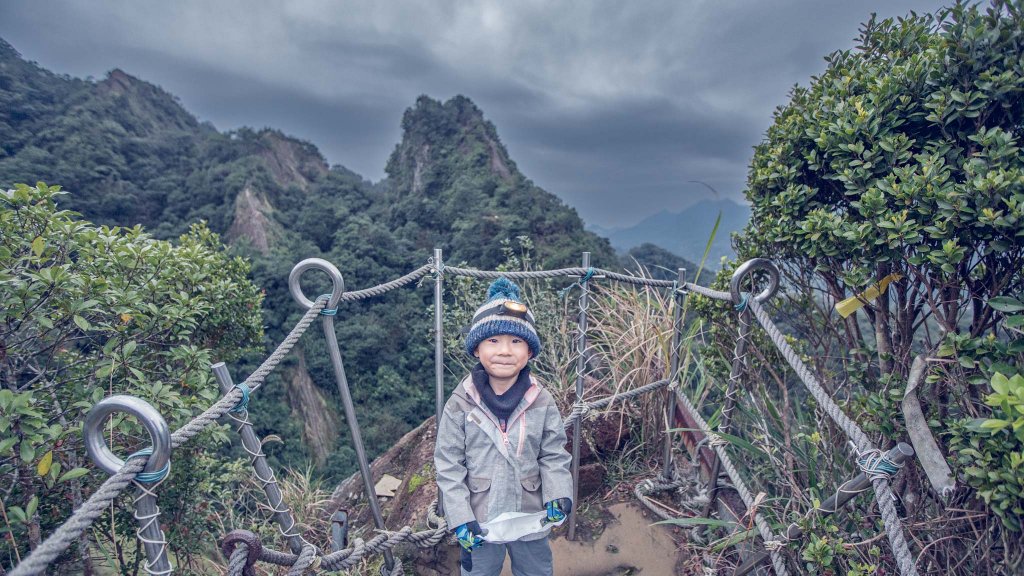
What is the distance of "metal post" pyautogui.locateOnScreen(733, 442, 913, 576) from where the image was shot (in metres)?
1.30

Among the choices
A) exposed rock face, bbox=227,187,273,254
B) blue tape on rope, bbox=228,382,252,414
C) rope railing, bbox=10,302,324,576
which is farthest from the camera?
exposed rock face, bbox=227,187,273,254

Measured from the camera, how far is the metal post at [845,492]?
1305mm

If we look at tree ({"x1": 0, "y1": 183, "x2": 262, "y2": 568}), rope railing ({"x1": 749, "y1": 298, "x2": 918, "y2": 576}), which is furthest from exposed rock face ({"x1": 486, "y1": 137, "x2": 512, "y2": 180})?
rope railing ({"x1": 749, "y1": 298, "x2": 918, "y2": 576})

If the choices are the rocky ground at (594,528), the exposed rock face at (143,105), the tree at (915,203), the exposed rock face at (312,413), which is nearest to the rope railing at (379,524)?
the rocky ground at (594,528)

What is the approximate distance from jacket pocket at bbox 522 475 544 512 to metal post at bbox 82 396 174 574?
1169 millimetres

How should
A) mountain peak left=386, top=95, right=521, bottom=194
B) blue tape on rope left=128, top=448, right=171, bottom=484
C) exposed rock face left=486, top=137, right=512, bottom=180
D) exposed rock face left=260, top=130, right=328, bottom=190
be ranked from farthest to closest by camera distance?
mountain peak left=386, top=95, right=521, bottom=194 → exposed rock face left=260, top=130, right=328, bottom=190 → exposed rock face left=486, top=137, right=512, bottom=180 → blue tape on rope left=128, top=448, right=171, bottom=484

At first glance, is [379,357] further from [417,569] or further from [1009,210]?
[1009,210]

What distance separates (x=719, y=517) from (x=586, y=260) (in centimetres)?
142

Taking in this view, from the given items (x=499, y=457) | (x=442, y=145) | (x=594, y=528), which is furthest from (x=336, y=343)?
(x=442, y=145)

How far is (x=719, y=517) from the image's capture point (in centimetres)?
235

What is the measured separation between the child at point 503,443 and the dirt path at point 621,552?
43 cm

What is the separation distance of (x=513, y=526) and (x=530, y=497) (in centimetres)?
12

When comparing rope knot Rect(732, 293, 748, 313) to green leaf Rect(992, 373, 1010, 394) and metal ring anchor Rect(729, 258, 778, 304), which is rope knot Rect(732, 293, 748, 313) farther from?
green leaf Rect(992, 373, 1010, 394)

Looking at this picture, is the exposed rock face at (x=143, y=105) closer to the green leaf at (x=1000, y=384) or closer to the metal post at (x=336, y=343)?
the metal post at (x=336, y=343)
